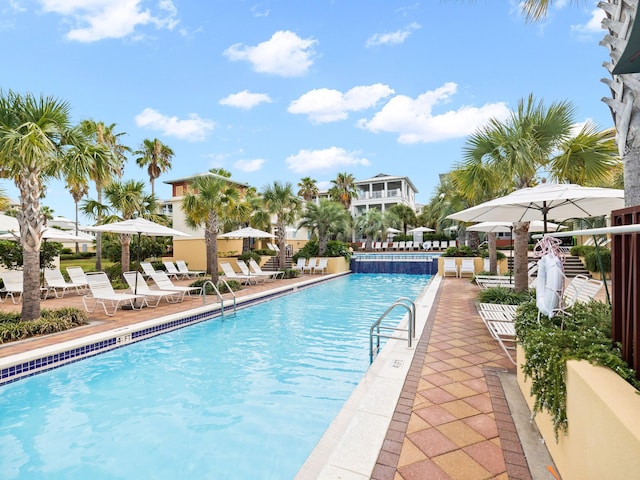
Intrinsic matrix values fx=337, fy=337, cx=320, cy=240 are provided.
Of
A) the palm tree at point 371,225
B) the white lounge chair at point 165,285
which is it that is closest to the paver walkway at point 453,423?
the white lounge chair at point 165,285

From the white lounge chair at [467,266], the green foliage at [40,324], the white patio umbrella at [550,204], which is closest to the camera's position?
the white patio umbrella at [550,204]

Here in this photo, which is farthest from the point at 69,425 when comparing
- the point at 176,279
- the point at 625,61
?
the point at 176,279

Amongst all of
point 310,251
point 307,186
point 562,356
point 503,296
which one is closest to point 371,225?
point 307,186

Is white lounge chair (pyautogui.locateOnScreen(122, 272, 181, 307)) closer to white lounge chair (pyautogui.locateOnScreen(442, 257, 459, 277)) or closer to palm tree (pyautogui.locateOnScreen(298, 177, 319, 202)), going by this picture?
white lounge chair (pyautogui.locateOnScreen(442, 257, 459, 277))

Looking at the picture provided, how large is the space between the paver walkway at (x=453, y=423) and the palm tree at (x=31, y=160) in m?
7.15

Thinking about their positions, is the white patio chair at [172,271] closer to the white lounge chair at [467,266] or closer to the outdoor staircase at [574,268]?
the white lounge chair at [467,266]

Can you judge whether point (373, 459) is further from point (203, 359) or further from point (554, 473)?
point (203, 359)

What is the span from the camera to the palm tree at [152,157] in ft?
91.1

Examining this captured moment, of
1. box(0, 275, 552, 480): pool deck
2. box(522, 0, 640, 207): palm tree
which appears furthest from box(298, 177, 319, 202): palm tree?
box(522, 0, 640, 207): palm tree

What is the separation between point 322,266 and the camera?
18938 mm

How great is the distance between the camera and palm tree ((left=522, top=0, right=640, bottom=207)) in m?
3.29

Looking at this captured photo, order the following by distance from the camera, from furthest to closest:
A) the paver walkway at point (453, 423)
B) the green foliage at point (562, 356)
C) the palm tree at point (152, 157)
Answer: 1. the palm tree at point (152, 157)
2. the paver walkway at point (453, 423)
3. the green foliage at point (562, 356)

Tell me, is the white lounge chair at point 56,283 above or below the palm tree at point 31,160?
below

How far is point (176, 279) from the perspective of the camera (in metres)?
15.8
